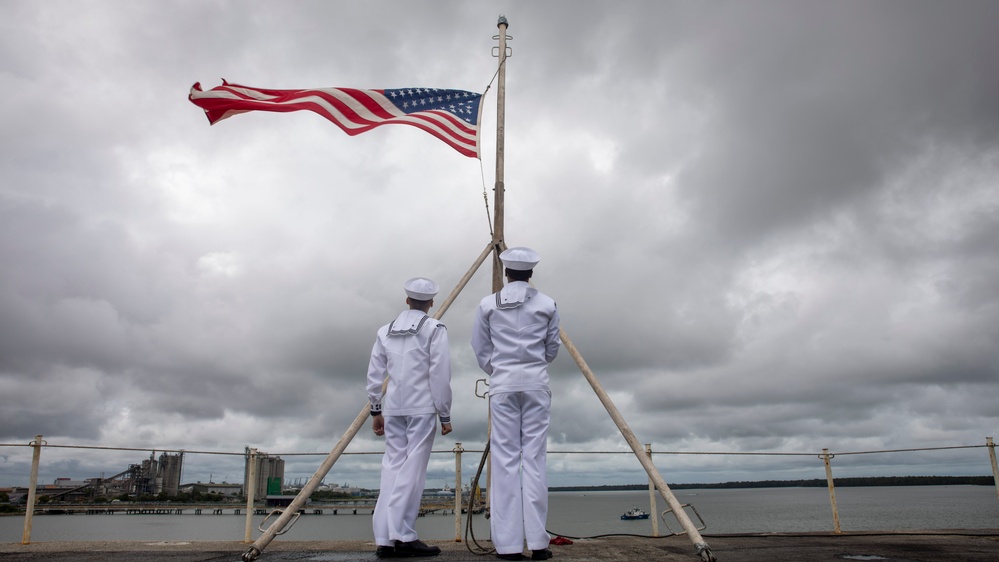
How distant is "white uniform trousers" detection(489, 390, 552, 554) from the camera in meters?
4.01

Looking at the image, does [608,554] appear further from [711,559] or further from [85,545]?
[85,545]

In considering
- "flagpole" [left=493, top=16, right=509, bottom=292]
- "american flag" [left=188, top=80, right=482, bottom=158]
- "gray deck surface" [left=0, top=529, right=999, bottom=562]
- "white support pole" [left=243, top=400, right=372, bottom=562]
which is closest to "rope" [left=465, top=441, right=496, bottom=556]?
"gray deck surface" [left=0, top=529, right=999, bottom=562]

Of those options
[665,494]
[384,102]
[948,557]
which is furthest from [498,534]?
[384,102]

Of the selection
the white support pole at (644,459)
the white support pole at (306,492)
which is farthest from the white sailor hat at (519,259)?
the white support pole at (306,492)

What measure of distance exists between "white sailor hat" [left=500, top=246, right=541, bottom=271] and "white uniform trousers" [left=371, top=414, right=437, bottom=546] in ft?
4.22

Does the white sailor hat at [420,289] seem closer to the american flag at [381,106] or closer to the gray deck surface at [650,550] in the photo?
the gray deck surface at [650,550]

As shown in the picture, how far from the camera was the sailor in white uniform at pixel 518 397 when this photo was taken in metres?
4.05

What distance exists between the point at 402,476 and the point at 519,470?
855mm

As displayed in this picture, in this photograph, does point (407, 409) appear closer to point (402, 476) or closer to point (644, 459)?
point (402, 476)

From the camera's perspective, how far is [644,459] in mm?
4961

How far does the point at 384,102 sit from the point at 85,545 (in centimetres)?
560

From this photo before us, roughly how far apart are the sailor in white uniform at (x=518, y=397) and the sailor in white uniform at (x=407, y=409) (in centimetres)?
37

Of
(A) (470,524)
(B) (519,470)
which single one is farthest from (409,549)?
(B) (519,470)

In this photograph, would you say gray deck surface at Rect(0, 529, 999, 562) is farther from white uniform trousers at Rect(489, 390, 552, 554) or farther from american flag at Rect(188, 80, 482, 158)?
american flag at Rect(188, 80, 482, 158)
